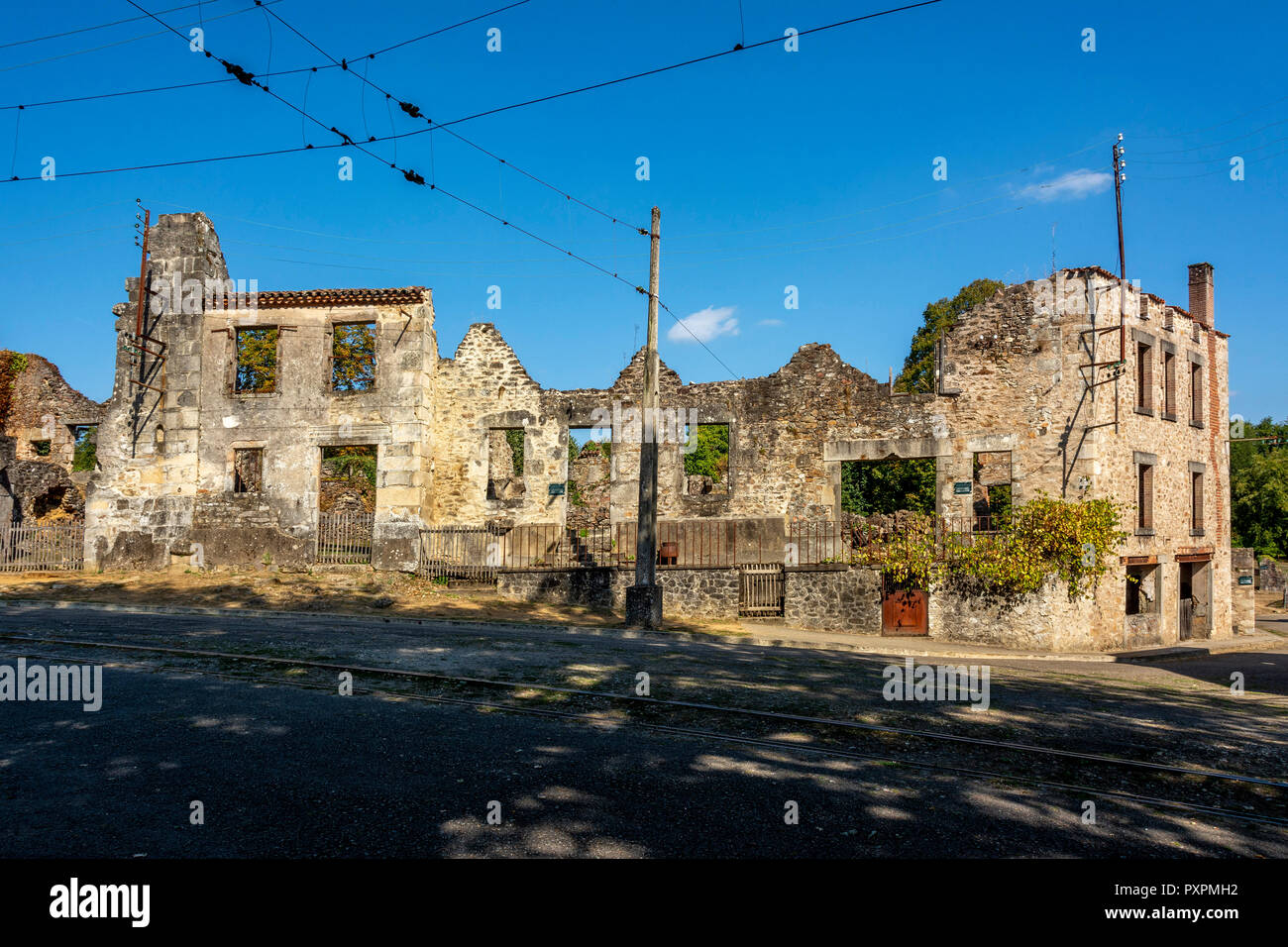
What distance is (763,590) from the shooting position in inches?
764

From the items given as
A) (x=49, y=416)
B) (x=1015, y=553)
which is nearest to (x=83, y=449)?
(x=49, y=416)

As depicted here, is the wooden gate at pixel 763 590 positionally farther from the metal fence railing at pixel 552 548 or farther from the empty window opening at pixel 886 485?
the empty window opening at pixel 886 485

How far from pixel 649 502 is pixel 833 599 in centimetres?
515

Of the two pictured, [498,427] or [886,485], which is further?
[886,485]

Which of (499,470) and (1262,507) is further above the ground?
(499,470)

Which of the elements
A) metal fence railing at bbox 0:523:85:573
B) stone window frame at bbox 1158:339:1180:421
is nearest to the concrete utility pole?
stone window frame at bbox 1158:339:1180:421

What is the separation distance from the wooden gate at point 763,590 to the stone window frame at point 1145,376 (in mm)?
9688

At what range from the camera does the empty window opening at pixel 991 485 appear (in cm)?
2061

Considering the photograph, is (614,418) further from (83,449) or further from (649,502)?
(83,449)

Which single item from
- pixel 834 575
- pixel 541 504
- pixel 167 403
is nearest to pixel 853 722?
pixel 834 575

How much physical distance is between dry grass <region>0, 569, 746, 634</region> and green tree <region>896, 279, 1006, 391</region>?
21.9 m

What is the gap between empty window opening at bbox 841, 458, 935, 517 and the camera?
32.2 meters

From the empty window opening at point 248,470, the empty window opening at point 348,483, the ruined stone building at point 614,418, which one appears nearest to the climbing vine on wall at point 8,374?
the empty window opening at point 348,483
